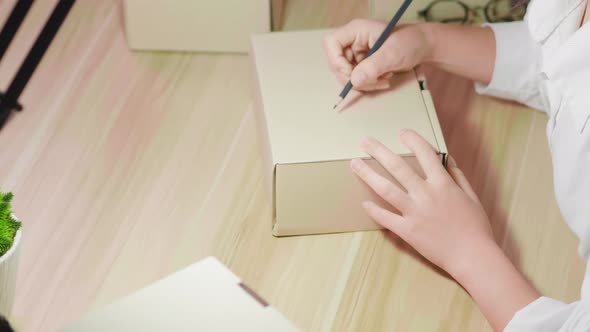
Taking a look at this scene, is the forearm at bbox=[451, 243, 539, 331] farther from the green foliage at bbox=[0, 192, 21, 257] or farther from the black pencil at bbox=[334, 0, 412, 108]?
the green foliage at bbox=[0, 192, 21, 257]

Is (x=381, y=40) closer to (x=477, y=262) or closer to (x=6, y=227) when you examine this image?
(x=477, y=262)

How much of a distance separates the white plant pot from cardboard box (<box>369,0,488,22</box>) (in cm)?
55

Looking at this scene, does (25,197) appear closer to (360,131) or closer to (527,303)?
(360,131)

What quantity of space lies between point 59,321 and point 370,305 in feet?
0.93

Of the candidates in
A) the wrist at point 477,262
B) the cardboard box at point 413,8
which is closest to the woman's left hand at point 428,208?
the wrist at point 477,262

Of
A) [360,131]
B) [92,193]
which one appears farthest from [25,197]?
[360,131]

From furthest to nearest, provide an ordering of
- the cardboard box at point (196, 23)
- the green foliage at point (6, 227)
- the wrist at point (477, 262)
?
the cardboard box at point (196, 23) < the wrist at point (477, 262) < the green foliage at point (6, 227)

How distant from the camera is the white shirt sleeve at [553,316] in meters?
0.66

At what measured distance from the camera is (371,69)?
84 cm

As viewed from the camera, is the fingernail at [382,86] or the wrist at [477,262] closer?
the wrist at [477,262]

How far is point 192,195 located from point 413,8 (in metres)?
0.39

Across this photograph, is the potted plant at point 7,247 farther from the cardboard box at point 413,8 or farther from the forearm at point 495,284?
the cardboard box at point 413,8

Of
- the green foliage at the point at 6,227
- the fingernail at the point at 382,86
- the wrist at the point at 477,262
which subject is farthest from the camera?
the fingernail at the point at 382,86

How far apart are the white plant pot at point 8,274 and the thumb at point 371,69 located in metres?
0.36
